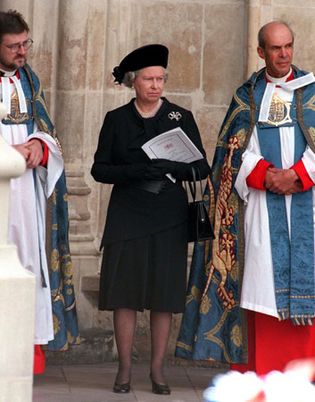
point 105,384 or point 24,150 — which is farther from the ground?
point 24,150

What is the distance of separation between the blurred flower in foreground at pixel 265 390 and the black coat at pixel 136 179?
425cm

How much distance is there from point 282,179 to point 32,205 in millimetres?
1306

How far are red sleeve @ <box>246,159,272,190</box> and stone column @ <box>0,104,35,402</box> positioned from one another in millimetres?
2617

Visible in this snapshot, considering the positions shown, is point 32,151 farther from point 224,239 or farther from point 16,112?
point 224,239

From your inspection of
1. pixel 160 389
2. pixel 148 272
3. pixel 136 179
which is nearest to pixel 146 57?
pixel 136 179

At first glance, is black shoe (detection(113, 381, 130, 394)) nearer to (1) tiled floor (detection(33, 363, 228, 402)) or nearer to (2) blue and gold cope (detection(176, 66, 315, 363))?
(1) tiled floor (detection(33, 363, 228, 402))

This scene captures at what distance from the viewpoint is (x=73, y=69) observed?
7.72 meters

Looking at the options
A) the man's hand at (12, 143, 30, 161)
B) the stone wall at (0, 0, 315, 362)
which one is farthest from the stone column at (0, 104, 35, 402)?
the stone wall at (0, 0, 315, 362)

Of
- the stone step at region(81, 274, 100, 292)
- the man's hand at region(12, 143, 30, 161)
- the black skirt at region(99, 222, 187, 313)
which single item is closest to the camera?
the man's hand at region(12, 143, 30, 161)

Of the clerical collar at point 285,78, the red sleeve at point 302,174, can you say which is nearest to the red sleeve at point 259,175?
the red sleeve at point 302,174

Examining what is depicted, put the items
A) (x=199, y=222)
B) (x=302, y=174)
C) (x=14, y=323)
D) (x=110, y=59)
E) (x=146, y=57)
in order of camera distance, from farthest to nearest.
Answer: (x=110, y=59), (x=146, y=57), (x=199, y=222), (x=302, y=174), (x=14, y=323)

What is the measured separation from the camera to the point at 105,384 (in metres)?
6.67

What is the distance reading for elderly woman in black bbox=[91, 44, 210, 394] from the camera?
248 inches

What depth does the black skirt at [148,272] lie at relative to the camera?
20.7 ft
